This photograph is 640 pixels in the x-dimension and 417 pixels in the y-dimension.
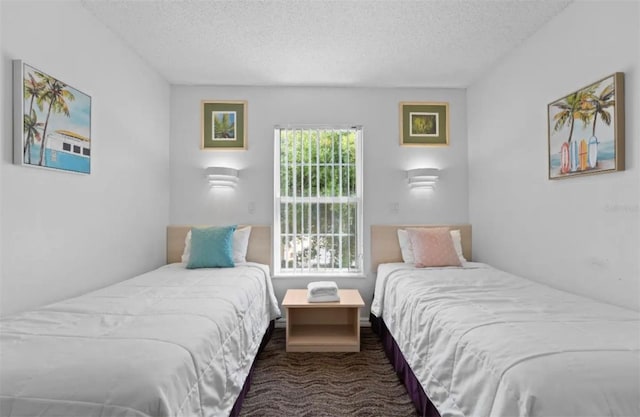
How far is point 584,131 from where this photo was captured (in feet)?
7.13

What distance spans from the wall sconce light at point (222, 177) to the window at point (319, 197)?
0.46 metres

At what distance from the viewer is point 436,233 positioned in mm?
3381

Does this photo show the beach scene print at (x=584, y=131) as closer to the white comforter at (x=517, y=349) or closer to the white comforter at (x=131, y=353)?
the white comforter at (x=517, y=349)

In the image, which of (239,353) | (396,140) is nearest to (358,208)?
(396,140)

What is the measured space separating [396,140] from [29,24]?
3.03m

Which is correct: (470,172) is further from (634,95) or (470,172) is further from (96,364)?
(96,364)

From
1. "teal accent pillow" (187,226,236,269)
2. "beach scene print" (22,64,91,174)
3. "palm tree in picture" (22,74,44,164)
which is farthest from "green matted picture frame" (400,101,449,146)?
"palm tree in picture" (22,74,44,164)

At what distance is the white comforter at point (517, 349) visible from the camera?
1.05 m

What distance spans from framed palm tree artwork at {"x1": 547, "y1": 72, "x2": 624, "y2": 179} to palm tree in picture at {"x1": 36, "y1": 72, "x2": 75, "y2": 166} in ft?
10.3

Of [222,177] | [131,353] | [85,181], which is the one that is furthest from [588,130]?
[85,181]

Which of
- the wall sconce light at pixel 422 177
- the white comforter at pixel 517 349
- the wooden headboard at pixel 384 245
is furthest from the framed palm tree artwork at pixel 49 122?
the wall sconce light at pixel 422 177

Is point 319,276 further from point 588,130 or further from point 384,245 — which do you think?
point 588,130

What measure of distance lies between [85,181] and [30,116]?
57cm

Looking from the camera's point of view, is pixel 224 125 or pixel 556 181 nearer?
pixel 556 181
